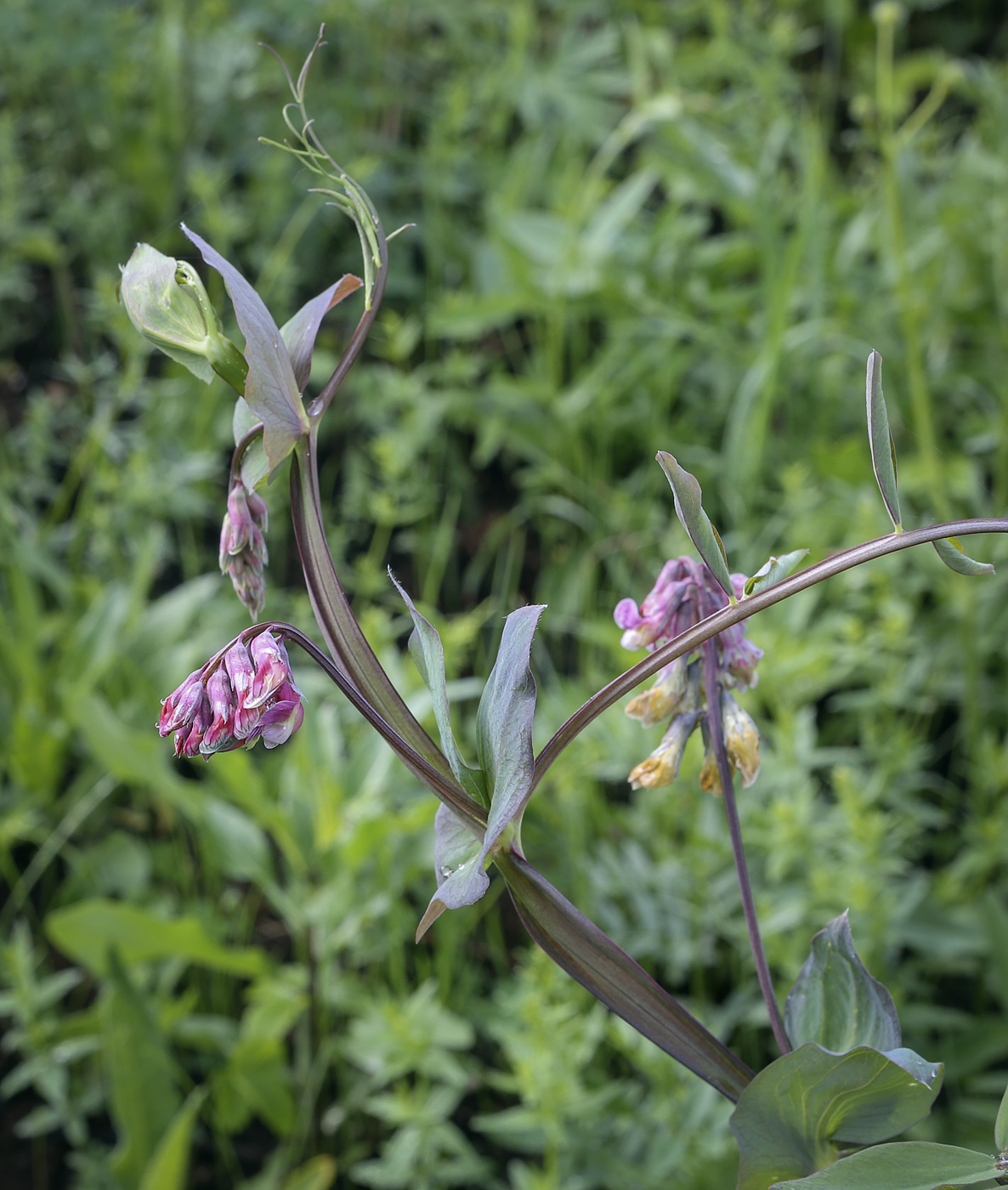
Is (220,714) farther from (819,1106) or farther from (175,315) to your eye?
(819,1106)

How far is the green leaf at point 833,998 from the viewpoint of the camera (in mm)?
562

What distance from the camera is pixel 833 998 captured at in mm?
576

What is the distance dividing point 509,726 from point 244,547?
0.14m

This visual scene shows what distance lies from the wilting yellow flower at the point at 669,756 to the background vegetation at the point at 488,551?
0.60 meters

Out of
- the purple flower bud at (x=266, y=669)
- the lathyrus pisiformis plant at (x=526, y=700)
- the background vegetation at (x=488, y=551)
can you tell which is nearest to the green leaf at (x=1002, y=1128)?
the lathyrus pisiformis plant at (x=526, y=700)

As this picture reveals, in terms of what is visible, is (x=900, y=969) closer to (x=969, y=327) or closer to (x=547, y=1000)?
(x=547, y=1000)

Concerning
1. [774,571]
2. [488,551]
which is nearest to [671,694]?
[774,571]

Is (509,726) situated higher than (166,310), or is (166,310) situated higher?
(166,310)

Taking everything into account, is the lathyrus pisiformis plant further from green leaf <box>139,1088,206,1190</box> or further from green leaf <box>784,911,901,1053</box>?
green leaf <box>139,1088,206,1190</box>

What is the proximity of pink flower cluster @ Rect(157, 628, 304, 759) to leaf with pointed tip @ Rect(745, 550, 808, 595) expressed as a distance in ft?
0.61

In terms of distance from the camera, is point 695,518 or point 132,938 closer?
point 695,518

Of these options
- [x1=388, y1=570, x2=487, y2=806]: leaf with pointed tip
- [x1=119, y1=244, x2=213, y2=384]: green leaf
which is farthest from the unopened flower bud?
[x1=388, y1=570, x2=487, y2=806]: leaf with pointed tip

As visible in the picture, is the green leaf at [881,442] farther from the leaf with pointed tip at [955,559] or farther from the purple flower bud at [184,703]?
the purple flower bud at [184,703]

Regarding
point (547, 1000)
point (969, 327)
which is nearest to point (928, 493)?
point (969, 327)
